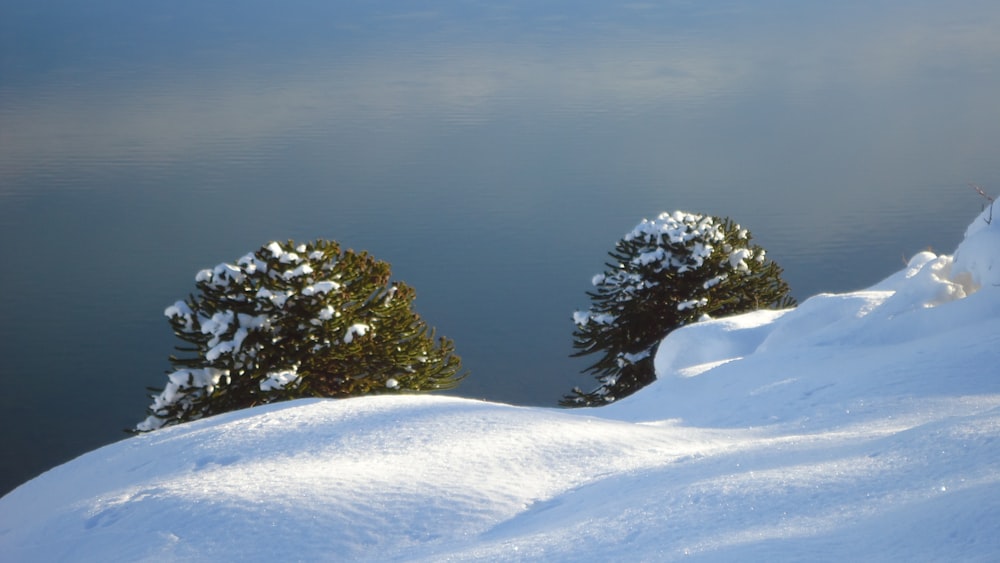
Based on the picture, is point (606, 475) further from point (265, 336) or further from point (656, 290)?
point (656, 290)

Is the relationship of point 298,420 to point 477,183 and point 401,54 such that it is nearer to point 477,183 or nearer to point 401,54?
point 477,183

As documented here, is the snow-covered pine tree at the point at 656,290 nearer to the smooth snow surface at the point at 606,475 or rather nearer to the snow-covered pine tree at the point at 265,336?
the snow-covered pine tree at the point at 265,336

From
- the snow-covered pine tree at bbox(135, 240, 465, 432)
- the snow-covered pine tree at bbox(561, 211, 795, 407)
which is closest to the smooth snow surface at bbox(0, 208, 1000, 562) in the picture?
the snow-covered pine tree at bbox(135, 240, 465, 432)

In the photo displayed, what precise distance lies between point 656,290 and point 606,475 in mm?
8358

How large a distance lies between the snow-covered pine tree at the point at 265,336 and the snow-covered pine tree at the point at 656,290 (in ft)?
12.2

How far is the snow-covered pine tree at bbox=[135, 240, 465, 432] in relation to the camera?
8.51 meters

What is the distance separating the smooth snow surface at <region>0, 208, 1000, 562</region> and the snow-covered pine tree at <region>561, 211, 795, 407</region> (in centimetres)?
589

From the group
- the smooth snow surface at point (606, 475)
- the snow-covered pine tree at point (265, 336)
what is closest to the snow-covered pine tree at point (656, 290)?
the snow-covered pine tree at point (265, 336)

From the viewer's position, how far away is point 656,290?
1170cm

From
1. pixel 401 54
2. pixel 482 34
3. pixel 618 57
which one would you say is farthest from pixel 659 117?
pixel 482 34

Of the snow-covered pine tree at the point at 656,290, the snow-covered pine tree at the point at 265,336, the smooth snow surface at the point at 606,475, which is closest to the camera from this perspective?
the smooth snow surface at the point at 606,475

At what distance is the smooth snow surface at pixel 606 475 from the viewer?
2576 mm

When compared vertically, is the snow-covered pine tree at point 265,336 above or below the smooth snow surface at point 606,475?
above

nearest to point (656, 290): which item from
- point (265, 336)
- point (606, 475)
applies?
point (265, 336)
